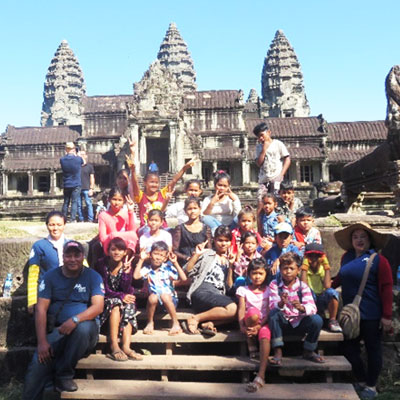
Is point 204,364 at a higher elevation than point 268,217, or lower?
lower

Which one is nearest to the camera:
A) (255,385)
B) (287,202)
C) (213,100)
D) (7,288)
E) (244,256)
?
(255,385)

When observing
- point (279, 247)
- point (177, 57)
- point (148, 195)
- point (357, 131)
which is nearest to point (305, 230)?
point (279, 247)

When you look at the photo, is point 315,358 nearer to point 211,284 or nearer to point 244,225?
point 211,284

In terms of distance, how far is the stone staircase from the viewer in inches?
139

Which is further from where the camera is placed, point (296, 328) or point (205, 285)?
point (205, 285)

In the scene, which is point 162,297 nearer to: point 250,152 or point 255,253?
point 255,253

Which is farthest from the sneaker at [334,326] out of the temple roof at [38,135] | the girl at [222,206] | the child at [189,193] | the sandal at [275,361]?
the temple roof at [38,135]

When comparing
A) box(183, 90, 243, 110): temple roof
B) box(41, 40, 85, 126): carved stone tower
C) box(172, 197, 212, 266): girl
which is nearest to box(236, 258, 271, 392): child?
box(172, 197, 212, 266): girl

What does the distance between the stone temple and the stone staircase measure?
26.3 metres

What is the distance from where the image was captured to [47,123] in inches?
2132

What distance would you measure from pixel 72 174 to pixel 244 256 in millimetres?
4743

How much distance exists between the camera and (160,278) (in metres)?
4.43

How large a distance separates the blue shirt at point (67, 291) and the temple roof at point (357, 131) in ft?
106

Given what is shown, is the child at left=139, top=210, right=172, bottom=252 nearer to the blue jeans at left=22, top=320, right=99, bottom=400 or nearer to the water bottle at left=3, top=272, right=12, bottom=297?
the blue jeans at left=22, top=320, right=99, bottom=400
